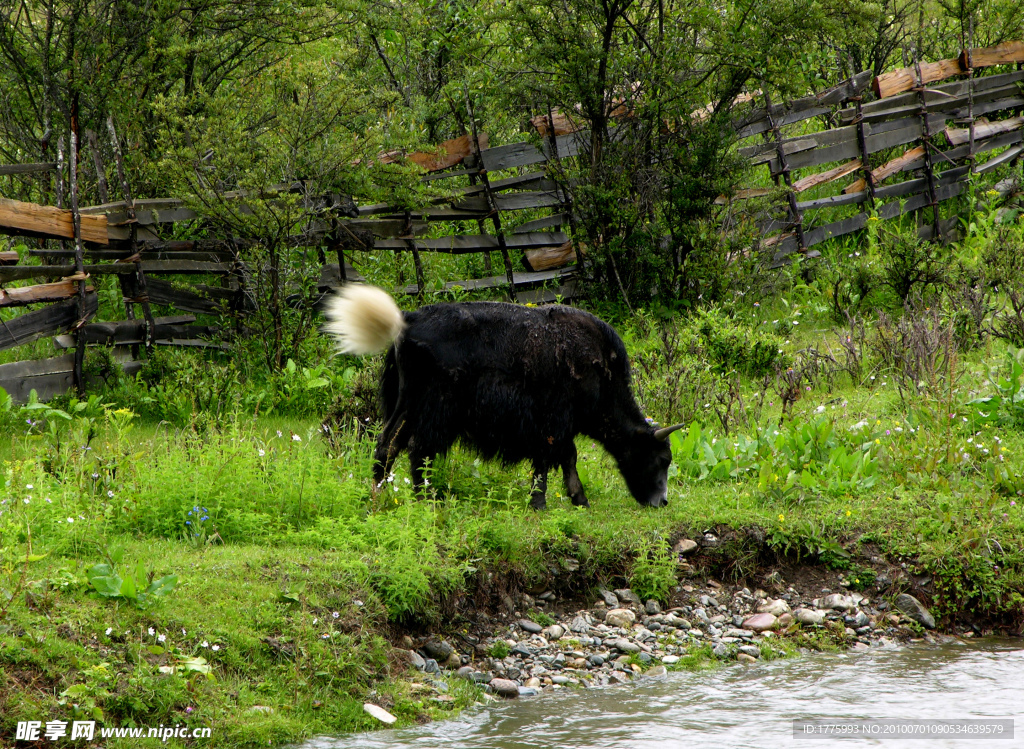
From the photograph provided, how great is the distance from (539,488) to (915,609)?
2.35 m

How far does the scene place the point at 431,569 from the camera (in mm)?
4793

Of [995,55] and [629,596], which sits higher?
[995,55]

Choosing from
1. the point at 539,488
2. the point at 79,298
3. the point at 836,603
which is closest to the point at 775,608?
the point at 836,603

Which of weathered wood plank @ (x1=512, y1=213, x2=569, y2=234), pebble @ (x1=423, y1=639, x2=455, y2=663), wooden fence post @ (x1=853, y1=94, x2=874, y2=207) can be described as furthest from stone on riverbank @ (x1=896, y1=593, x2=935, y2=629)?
wooden fence post @ (x1=853, y1=94, x2=874, y2=207)

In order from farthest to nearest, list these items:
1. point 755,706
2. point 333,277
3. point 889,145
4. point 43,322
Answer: point 889,145
point 333,277
point 43,322
point 755,706

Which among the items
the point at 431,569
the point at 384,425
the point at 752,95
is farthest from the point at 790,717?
the point at 752,95

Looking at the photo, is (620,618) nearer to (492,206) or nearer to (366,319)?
(366,319)

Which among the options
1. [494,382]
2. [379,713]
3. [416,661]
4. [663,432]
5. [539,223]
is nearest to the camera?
[379,713]

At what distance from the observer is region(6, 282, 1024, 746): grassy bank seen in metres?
3.93

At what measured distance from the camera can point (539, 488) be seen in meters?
6.05

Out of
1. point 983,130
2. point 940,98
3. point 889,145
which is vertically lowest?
point 889,145

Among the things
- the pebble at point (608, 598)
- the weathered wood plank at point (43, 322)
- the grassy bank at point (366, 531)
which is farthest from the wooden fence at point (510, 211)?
the pebble at point (608, 598)

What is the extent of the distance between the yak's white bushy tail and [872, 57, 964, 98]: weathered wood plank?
31.0 ft

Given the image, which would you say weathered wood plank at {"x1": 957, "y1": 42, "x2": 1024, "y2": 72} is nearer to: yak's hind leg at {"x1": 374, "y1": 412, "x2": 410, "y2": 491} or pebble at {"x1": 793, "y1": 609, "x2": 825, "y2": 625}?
pebble at {"x1": 793, "y1": 609, "x2": 825, "y2": 625}
